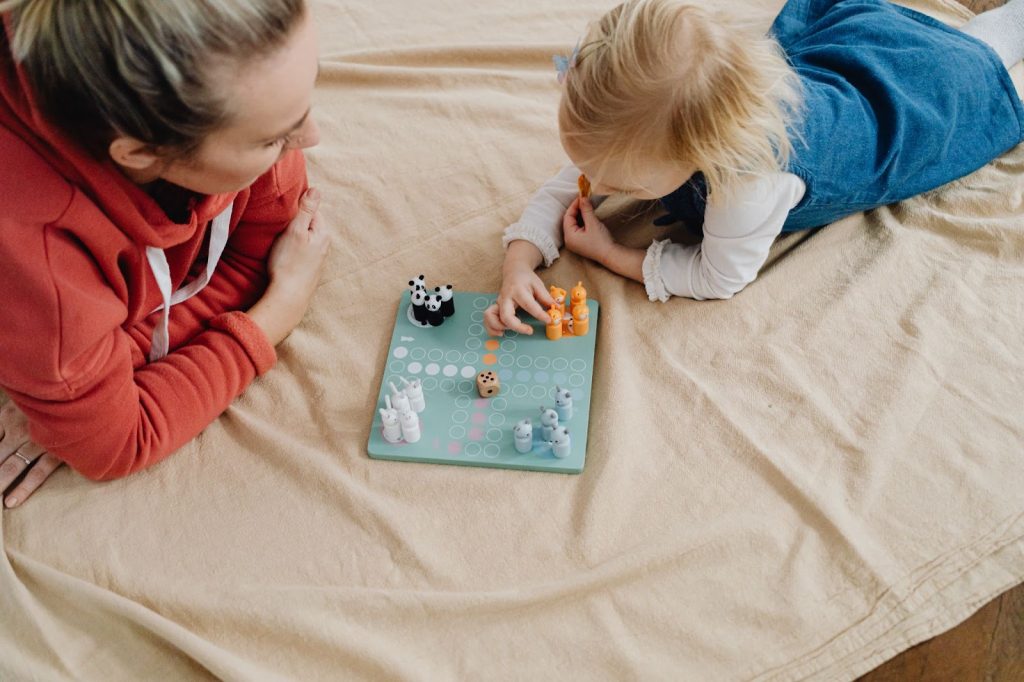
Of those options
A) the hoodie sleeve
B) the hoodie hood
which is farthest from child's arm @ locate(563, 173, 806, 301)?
the hoodie hood

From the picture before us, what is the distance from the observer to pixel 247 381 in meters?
1.11

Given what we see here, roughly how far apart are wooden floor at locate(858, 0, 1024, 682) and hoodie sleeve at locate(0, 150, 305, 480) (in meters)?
0.79

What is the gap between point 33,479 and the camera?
105cm

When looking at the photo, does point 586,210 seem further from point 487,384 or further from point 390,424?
point 390,424

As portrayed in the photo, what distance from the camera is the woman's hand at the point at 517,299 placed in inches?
45.2

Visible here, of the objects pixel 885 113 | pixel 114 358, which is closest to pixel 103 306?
pixel 114 358

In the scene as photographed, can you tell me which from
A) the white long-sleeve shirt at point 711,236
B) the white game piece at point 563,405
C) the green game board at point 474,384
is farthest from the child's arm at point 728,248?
the white game piece at point 563,405

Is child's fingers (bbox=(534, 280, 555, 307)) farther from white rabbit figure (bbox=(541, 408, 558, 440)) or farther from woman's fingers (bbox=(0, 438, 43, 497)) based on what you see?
woman's fingers (bbox=(0, 438, 43, 497))

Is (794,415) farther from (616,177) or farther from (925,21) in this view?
(925,21)

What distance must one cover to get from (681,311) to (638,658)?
17.8 inches

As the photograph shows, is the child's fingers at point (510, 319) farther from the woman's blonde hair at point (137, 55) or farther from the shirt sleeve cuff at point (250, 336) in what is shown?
the woman's blonde hair at point (137, 55)

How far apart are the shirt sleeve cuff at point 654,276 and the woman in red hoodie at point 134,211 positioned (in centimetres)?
44

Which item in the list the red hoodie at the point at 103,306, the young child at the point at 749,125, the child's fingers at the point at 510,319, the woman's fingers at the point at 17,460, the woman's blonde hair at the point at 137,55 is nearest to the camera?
the woman's blonde hair at the point at 137,55

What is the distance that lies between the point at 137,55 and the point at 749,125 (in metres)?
0.61
